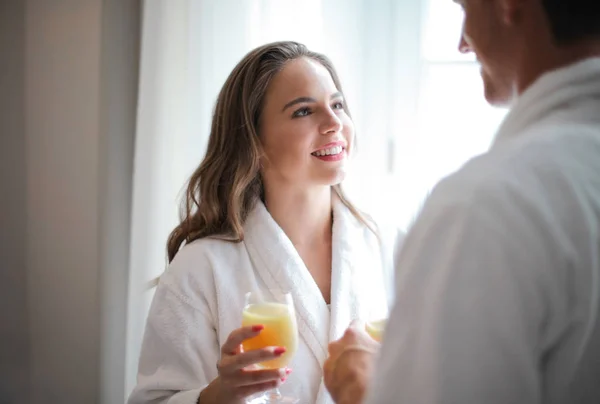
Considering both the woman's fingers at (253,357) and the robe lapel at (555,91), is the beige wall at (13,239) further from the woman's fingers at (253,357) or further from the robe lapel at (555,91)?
the robe lapel at (555,91)

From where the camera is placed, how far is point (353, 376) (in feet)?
2.74

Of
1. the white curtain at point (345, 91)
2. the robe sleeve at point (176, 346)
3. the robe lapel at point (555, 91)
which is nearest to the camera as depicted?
the robe lapel at point (555, 91)

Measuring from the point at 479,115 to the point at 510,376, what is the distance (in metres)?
1.34

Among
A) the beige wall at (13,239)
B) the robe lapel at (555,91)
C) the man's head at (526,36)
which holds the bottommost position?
the beige wall at (13,239)

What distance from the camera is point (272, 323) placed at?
1172mm

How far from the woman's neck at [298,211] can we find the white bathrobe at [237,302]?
5cm

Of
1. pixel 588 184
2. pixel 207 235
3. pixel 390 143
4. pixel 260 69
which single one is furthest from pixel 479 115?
pixel 588 184

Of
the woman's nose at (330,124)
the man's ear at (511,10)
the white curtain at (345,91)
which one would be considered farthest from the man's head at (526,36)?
the white curtain at (345,91)

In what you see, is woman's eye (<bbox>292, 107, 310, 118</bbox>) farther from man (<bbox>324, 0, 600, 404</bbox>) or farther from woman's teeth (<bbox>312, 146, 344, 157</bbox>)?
man (<bbox>324, 0, 600, 404</bbox>)

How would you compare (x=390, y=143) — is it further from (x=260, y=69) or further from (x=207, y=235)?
(x=207, y=235)

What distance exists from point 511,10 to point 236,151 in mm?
1074

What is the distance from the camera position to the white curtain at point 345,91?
1784 millimetres

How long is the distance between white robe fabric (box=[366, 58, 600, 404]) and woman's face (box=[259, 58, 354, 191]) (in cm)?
96

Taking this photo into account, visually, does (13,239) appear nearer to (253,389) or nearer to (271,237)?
(271,237)
